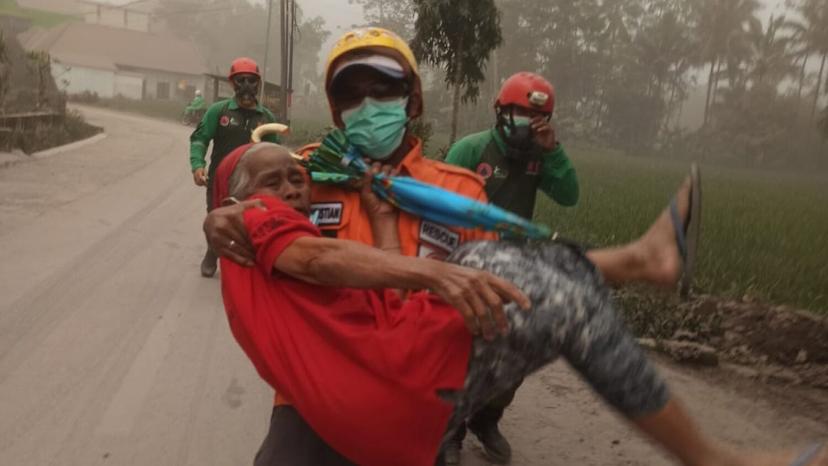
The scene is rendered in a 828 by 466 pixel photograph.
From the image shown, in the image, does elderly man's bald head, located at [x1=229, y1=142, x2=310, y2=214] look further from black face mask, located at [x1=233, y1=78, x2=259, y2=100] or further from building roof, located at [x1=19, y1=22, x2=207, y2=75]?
building roof, located at [x1=19, y1=22, x2=207, y2=75]

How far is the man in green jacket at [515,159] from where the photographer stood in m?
3.52

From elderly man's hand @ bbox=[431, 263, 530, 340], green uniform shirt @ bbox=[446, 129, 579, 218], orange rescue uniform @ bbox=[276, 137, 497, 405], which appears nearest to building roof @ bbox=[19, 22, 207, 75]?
green uniform shirt @ bbox=[446, 129, 579, 218]

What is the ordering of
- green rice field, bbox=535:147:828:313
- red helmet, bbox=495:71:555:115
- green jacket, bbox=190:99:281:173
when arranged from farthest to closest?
green jacket, bbox=190:99:281:173 → green rice field, bbox=535:147:828:313 → red helmet, bbox=495:71:555:115

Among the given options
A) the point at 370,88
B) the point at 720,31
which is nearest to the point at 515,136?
the point at 370,88

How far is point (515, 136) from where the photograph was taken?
3.54m

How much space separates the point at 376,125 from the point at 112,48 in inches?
2223

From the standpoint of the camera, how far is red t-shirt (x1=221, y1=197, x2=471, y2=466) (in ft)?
4.89

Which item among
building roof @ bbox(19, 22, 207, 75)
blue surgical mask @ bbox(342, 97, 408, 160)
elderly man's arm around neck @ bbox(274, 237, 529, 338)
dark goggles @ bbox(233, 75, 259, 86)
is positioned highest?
building roof @ bbox(19, 22, 207, 75)

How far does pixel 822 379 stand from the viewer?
476 centimetres

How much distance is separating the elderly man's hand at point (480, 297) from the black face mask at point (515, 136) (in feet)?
7.11

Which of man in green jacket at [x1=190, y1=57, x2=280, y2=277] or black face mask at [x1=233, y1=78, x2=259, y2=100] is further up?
black face mask at [x1=233, y1=78, x2=259, y2=100]

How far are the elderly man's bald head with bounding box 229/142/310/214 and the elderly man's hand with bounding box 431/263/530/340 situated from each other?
533 mm

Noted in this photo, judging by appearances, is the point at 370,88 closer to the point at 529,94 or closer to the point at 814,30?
the point at 529,94

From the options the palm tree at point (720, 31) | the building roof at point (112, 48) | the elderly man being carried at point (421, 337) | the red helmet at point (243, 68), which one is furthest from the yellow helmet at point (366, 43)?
the palm tree at point (720, 31)
